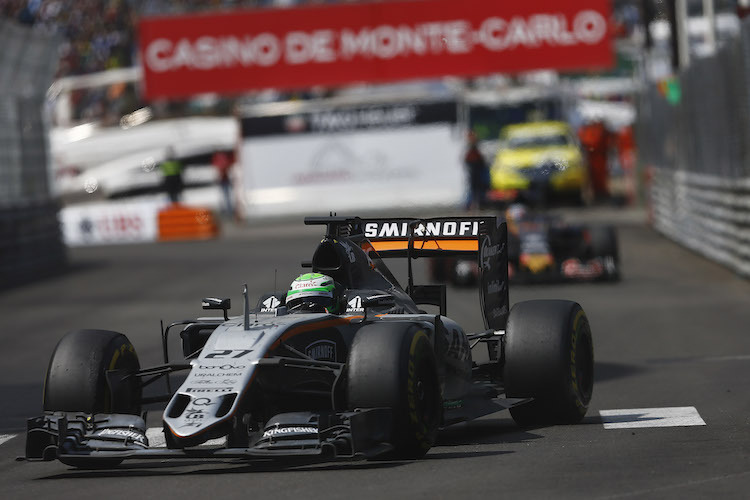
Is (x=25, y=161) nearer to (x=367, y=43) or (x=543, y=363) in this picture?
(x=367, y=43)

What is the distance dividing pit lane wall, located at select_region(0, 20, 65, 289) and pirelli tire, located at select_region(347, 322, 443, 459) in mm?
17096

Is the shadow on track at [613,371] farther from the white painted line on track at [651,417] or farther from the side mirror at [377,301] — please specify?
the side mirror at [377,301]

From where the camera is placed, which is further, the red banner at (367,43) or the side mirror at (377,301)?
the red banner at (367,43)

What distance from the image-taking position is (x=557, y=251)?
2064 cm

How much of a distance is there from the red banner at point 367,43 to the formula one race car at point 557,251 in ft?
55.0

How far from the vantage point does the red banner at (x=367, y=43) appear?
36688mm

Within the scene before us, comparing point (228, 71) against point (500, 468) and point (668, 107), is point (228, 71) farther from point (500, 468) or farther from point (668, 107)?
point (500, 468)

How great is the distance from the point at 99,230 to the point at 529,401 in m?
28.0

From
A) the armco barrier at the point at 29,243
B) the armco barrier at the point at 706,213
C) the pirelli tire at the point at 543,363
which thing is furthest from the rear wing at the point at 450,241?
the armco barrier at the point at 29,243

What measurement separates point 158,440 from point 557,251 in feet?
37.7

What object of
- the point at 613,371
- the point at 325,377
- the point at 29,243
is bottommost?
the point at 613,371

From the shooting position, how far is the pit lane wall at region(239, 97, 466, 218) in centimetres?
3831

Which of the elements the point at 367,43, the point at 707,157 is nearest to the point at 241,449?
the point at 707,157

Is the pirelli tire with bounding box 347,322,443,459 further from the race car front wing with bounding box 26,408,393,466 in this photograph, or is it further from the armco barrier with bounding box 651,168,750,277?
the armco barrier with bounding box 651,168,750,277
